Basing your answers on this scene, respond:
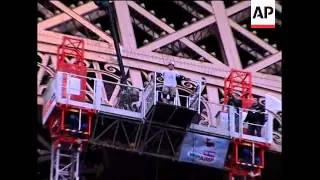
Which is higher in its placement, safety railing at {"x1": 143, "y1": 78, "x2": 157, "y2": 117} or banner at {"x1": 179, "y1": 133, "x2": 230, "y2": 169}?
safety railing at {"x1": 143, "y1": 78, "x2": 157, "y2": 117}

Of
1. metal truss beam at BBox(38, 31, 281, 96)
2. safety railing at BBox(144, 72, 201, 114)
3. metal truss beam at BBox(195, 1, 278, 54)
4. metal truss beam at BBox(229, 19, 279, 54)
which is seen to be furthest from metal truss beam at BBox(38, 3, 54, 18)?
safety railing at BBox(144, 72, 201, 114)

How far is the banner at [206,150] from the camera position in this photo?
30297 millimetres

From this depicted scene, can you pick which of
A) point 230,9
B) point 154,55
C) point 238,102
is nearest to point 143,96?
point 238,102

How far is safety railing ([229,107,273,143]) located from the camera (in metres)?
30.5

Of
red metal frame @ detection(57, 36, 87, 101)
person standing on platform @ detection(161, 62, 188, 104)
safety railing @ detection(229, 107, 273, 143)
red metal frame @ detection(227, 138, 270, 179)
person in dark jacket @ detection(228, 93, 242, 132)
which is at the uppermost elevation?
red metal frame @ detection(57, 36, 87, 101)

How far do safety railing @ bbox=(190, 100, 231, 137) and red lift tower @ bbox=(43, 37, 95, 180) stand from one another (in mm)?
3081

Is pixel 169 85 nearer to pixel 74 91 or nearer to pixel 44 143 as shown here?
pixel 74 91

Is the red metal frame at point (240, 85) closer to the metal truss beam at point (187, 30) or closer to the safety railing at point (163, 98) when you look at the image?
the safety railing at point (163, 98)

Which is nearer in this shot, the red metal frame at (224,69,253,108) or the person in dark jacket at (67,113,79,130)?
the person in dark jacket at (67,113,79,130)

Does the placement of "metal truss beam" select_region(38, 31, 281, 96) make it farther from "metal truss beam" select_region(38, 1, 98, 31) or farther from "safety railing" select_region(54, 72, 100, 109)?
"safety railing" select_region(54, 72, 100, 109)

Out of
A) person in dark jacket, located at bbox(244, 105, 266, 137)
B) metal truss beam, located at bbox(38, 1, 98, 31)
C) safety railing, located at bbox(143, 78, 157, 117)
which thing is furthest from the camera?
metal truss beam, located at bbox(38, 1, 98, 31)
